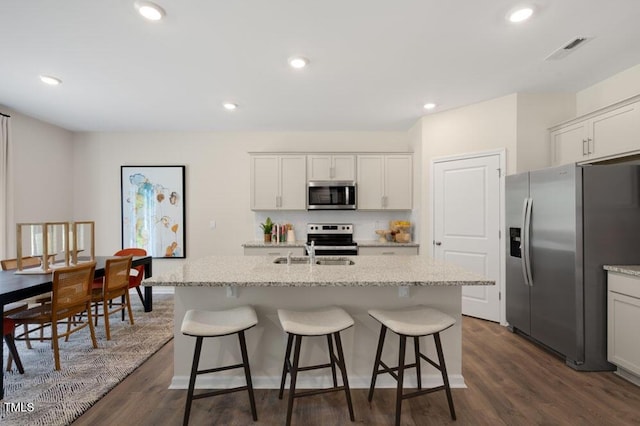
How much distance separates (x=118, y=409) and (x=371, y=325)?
5.81ft

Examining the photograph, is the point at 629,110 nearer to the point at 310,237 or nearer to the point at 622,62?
the point at 622,62

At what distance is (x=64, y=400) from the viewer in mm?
2090

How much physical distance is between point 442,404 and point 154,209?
15.1 ft

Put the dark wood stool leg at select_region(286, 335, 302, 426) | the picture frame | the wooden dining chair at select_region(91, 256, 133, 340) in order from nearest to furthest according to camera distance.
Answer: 1. the dark wood stool leg at select_region(286, 335, 302, 426)
2. the wooden dining chair at select_region(91, 256, 133, 340)
3. the picture frame

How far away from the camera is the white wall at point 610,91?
2.81 m

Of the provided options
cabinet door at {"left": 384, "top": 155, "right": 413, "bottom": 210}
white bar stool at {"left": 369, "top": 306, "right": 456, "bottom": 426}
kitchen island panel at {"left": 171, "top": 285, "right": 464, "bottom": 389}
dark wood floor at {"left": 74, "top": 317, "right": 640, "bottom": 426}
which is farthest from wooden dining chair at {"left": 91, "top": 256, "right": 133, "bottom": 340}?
cabinet door at {"left": 384, "top": 155, "right": 413, "bottom": 210}

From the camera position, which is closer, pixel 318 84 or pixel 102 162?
pixel 318 84

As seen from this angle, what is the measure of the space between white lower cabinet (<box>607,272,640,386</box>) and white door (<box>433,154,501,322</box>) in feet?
3.70

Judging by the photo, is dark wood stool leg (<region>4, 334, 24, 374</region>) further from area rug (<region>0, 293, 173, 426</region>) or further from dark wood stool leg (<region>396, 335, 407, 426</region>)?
dark wood stool leg (<region>396, 335, 407, 426</region>)

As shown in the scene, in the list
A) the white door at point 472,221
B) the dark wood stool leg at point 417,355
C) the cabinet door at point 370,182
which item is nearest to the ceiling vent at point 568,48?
the white door at point 472,221

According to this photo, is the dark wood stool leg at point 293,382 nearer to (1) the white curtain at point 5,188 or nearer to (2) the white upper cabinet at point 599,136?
(2) the white upper cabinet at point 599,136

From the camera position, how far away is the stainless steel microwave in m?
4.52

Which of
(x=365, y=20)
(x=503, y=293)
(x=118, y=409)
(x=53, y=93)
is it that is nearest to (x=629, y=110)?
(x=503, y=293)

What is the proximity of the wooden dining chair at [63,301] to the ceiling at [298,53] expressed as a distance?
71.3 inches
